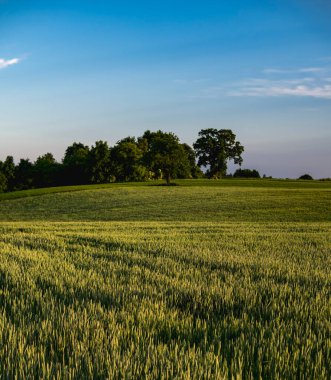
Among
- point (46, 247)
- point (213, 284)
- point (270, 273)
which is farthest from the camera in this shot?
point (46, 247)

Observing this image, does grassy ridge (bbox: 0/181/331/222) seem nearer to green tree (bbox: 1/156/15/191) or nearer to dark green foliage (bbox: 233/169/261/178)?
green tree (bbox: 1/156/15/191)

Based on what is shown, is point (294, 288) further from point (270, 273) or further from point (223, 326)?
point (223, 326)

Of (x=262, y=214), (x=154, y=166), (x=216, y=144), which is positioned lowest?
(x=262, y=214)

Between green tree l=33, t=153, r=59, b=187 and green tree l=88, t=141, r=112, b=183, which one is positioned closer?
green tree l=88, t=141, r=112, b=183

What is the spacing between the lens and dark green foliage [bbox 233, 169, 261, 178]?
134m

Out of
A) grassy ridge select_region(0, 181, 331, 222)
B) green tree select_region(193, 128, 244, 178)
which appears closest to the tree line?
green tree select_region(193, 128, 244, 178)

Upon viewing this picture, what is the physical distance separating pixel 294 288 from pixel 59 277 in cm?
402

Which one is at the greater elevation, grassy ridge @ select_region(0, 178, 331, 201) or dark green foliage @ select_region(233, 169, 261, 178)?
dark green foliage @ select_region(233, 169, 261, 178)

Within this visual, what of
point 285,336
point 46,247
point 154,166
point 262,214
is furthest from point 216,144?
point 285,336

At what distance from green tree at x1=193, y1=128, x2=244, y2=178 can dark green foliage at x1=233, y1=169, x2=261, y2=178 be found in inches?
320

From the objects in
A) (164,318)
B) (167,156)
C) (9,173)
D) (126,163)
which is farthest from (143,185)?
(164,318)

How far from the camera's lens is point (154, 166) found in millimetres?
81250

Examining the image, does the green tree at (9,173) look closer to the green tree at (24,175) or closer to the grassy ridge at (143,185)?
the green tree at (24,175)

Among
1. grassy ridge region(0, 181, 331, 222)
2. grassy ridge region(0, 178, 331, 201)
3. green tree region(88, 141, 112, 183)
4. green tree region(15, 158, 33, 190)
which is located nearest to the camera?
grassy ridge region(0, 181, 331, 222)
